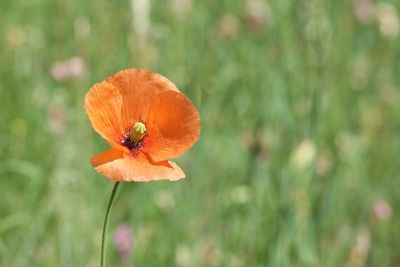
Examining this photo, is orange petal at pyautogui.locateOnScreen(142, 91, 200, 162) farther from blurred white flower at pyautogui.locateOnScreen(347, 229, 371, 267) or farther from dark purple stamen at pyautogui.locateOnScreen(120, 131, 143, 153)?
blurred white flower at pyautogui.locateOnScreen(347, 229, 371, 267)

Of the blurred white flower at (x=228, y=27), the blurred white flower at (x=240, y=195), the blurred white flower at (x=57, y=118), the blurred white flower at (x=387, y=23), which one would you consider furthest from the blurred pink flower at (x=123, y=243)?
the blurred white flower at (x=387, y=23)

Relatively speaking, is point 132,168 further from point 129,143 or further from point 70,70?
point 70,70

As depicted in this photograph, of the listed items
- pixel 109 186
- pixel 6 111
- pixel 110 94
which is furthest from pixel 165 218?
pixel 110 94

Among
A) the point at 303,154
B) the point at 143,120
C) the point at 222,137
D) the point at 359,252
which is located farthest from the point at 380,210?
the point at 143,120

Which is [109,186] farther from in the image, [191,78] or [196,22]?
[196,22]

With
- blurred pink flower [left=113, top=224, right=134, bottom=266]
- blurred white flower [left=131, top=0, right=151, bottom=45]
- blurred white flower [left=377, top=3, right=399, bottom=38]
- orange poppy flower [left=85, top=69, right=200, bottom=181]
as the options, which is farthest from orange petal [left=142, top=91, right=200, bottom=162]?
blurred white flower [left=377, top=3, right=399, bottom=38]

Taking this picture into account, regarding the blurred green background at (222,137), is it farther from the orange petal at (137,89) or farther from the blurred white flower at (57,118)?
the orange petal at (137,89)
